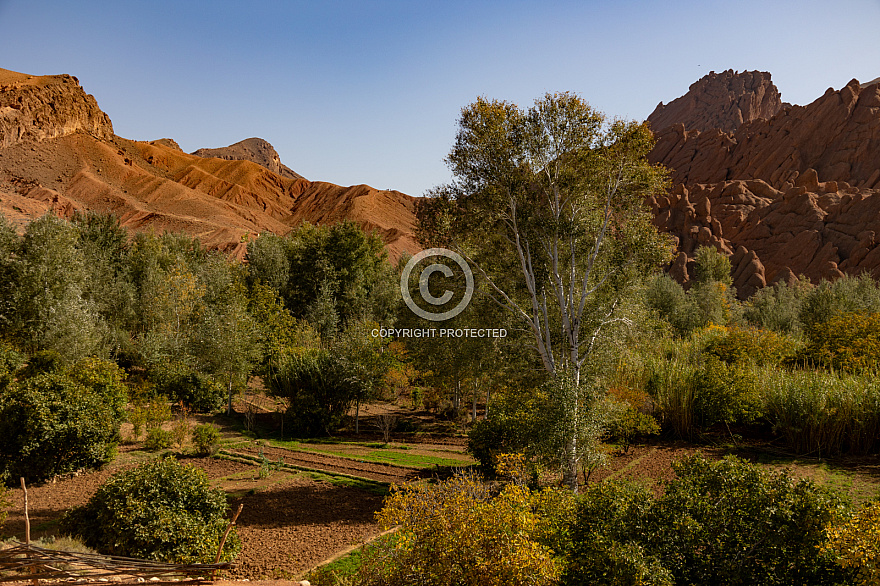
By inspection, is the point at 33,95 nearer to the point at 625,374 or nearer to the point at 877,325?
the point at 625,374

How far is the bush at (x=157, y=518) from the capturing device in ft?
22.0

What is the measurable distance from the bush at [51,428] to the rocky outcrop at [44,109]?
7668 cm

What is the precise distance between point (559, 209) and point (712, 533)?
30.3 feet

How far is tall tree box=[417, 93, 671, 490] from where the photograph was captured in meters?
12.3

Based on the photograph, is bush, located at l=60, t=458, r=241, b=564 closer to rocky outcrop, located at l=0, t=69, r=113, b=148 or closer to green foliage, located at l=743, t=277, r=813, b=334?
green foliage, located at l=743, t=277, r=813, b=334

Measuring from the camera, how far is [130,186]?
74750 millimetres

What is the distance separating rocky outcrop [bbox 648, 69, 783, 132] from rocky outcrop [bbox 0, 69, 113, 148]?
127m

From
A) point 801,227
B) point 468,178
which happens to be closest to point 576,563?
point 468,178

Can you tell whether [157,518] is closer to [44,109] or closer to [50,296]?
[50,296]

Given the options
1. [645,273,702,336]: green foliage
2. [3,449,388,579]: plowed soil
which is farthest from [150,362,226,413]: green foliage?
[645,273,702,336]: green foliage

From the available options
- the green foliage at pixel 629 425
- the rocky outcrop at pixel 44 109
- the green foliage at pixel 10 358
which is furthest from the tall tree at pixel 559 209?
the rocky outcrop at pixel 44 109

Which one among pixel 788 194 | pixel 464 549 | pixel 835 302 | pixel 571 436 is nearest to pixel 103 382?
pixel 571 436

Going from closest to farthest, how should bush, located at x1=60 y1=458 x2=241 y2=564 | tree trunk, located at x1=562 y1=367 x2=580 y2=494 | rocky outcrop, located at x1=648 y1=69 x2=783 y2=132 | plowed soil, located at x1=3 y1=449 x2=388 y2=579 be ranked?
1. bush, located at x1=60 y1=458 x2=241 y2=564
2. plowed soil, located at x1=3 y1=449 x2=388 y2=579
3. tree trunk, located at x1=562 y1=367 x2=580 y2=494
4. rocky outcrop, located at x1=648 y1=69 x2=783 y2=132

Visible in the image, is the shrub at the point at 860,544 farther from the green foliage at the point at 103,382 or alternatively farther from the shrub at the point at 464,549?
the green foliage at the point at 103,382
